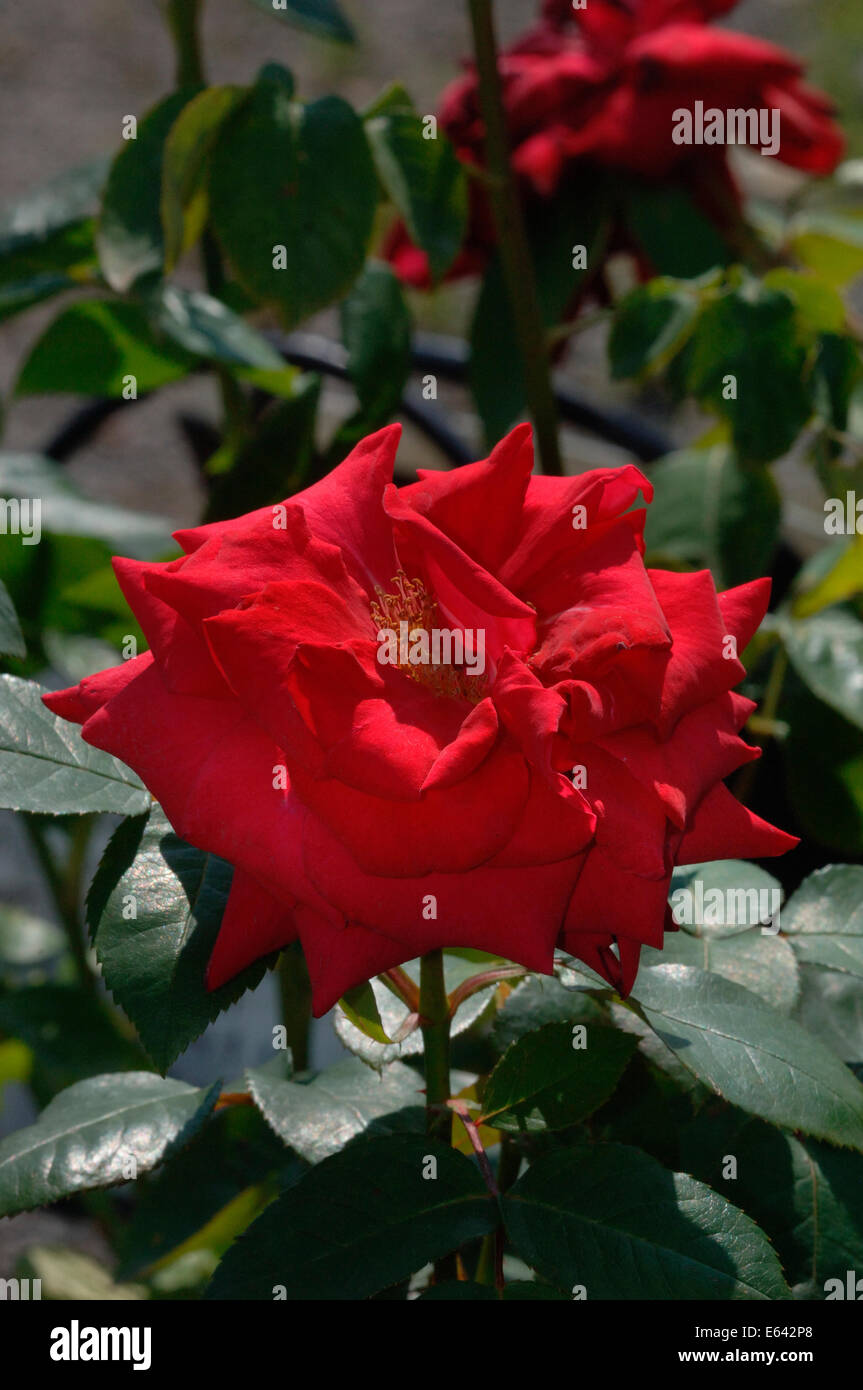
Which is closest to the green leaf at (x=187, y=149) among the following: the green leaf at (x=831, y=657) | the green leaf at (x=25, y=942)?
the green leaf at (x=831, y=657)

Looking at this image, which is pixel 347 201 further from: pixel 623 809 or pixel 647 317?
pixel 623 809

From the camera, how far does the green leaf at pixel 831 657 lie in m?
0.61

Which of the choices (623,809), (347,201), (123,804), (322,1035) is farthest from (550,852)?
(322,1035)

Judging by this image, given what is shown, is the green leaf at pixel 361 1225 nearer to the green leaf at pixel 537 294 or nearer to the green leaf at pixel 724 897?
the green leaf at pixel 724 897

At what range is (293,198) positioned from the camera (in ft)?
1.74

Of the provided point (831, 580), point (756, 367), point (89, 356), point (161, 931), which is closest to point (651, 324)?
Answer: point (756, 367)

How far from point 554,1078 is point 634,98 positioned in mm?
539

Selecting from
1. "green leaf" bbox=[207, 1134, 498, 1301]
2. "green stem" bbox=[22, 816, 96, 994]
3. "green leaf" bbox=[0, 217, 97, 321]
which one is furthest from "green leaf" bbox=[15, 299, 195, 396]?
"green leaf" bbox=[207, 1134, 498, 1301]

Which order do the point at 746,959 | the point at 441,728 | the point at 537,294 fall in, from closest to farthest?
the point at 441,728
the point at 746,959
the point at 537,294

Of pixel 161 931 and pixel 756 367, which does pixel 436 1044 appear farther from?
pixel 756 367

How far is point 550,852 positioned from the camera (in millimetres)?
288

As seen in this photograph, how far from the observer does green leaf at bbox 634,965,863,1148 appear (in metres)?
0.34

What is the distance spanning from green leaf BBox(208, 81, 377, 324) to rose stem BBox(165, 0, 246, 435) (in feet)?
0.18

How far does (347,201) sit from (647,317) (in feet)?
0.52
